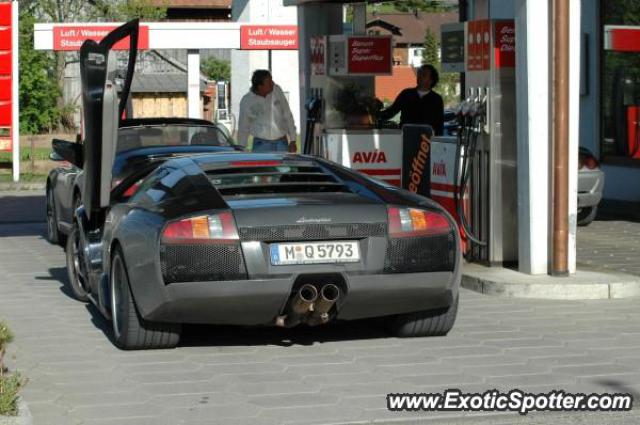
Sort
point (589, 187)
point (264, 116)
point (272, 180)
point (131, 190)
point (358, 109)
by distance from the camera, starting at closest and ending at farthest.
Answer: point (272, 180) < point (131, 190) < point (358, 109) < point (589, 187) < point (264, 116)

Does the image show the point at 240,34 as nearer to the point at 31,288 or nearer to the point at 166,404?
the point at 31,288

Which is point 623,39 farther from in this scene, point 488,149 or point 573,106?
point 573,106

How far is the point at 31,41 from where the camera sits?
47719mm

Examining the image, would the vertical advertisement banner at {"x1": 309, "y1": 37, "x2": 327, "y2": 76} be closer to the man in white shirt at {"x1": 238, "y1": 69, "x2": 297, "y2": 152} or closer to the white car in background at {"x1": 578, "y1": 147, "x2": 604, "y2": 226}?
the man in white shirt at {"x1": 238, "y1": 69, "x2": 297, "y2": 152}

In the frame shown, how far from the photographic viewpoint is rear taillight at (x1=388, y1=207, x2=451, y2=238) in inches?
337

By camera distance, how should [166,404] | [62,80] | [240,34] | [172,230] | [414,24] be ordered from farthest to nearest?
[414,24] → [62,80] → [240,34] → [172,230] → [166,404]

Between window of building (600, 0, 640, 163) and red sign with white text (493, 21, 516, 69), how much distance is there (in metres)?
7.89

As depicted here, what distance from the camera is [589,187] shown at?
16.7m

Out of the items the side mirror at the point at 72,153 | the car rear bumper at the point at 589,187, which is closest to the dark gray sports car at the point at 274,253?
the side mirror at the point at 72,153

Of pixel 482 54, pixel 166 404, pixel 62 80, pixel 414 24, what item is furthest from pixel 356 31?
pixel 414 24

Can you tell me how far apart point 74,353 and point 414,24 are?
367 ft

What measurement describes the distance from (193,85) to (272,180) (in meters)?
24.8

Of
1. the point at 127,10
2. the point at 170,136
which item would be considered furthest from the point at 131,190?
the point at 127,10

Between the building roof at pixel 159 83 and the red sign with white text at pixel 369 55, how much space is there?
165 feet
